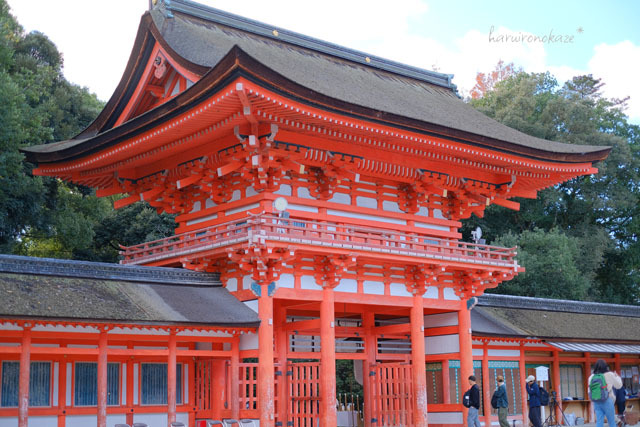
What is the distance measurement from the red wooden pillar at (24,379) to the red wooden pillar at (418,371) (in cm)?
1037

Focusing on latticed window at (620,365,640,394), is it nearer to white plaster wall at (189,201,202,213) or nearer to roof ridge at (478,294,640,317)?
roof ridge at (478,294,640,317)

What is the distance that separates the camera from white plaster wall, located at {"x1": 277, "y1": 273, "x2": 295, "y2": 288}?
18.5 meters

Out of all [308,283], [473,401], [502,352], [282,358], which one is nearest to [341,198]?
[308,283]

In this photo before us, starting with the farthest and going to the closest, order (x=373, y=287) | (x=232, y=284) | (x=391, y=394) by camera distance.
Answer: (x=391, y=394), (x=373, y=287), (x=232, y=284)

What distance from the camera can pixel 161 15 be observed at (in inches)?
862

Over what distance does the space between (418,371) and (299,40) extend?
11.4m

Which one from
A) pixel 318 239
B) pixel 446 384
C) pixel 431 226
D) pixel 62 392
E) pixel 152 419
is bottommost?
pixel 152 419

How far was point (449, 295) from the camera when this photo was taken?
22.4 meters

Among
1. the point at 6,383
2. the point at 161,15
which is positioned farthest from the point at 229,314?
the point at 161,15

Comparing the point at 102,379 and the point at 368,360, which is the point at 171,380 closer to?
the point at 102,379

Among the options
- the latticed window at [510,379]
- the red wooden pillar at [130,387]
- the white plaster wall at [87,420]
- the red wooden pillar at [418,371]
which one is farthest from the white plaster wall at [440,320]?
the white plaster wall at [87,420]

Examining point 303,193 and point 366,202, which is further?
point 366,202

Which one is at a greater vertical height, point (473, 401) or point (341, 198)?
point (341, 198)

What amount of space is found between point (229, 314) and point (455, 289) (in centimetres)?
792
